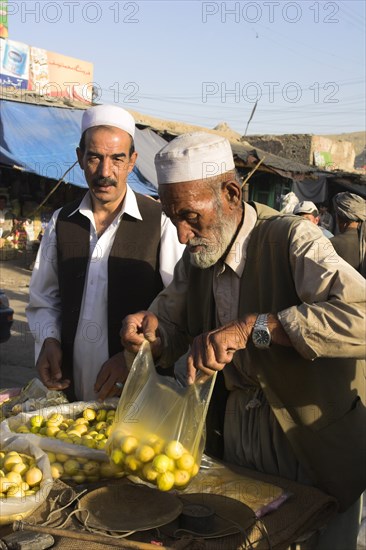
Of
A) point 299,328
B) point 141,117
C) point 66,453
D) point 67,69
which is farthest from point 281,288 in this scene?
point 67,69

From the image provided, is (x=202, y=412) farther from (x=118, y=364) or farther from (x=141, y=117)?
(x=141, y=117)

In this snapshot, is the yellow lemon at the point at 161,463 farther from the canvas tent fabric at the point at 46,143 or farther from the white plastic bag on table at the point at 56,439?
the canvas tent fabric at the point at 46,143

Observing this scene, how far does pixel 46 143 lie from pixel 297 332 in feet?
37.2

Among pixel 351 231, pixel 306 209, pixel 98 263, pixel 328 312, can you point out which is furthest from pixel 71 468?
pixel 306 209

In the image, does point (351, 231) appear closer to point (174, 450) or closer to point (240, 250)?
point (240, 250)

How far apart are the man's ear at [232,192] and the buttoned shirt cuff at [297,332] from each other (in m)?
0.45

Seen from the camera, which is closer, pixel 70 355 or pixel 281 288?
pixel 281 288

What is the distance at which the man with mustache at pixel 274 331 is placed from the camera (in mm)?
1733

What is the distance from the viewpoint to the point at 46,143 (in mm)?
12227

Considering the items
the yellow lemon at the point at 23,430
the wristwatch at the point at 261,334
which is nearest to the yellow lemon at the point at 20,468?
the yellow lemon at the point at 23,430

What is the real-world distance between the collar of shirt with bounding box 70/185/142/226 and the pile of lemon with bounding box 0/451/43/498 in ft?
4.27

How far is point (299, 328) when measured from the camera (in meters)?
1.71

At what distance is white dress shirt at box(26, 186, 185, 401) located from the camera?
289 centimetres

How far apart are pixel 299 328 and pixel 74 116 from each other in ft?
40.1
